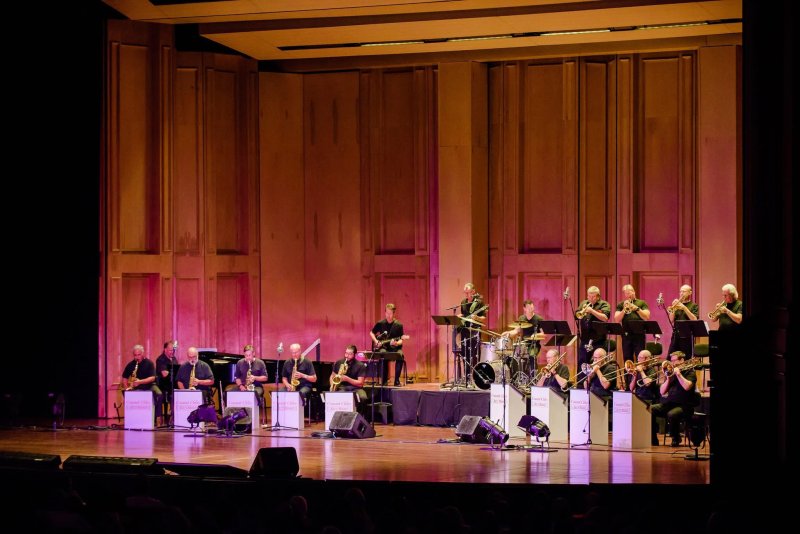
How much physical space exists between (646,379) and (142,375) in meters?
7.02

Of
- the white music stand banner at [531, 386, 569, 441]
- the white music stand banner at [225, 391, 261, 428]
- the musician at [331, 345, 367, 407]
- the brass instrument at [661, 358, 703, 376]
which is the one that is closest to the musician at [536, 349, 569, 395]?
the white music stand banner at [531, 386, 569, 441]

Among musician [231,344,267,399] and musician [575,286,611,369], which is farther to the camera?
musician [231,344,267,399]

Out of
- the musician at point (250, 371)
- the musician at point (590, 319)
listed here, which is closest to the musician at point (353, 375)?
the musician at point (250, 371)

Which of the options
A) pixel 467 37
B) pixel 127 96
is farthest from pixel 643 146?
pixel 127 96

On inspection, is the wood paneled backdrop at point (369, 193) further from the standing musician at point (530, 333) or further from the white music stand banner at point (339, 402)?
the white music stand banner at point (339, 402)

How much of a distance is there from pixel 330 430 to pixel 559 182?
590 centimetres

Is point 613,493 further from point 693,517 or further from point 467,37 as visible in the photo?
point 467,37

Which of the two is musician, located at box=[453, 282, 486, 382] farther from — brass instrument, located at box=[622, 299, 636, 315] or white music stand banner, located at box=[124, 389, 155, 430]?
white music stand banner, located at box=[124, 389, 155, 430]

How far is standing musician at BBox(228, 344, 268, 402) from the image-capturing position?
15688 millimetres

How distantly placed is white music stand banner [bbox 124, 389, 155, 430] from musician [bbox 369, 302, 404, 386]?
3385mm

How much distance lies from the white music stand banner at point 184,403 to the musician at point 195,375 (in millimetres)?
347

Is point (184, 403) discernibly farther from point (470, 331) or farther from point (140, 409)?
point (470, 331)

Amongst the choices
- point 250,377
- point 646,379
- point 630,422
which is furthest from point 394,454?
point 250,377

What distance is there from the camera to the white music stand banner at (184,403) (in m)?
15.2
